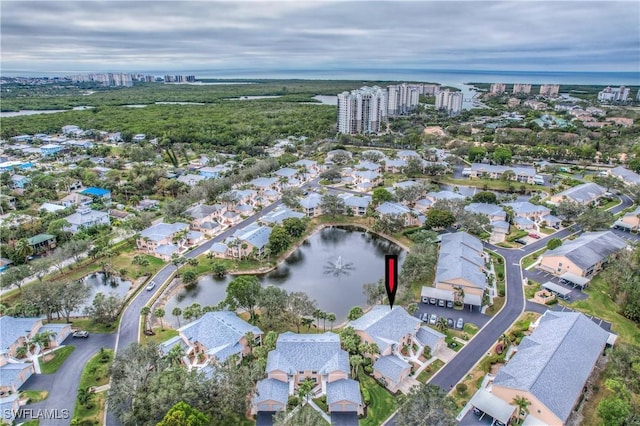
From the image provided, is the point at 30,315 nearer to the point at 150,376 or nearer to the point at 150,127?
the point at 150,376

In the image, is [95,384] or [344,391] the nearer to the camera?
[344,391]

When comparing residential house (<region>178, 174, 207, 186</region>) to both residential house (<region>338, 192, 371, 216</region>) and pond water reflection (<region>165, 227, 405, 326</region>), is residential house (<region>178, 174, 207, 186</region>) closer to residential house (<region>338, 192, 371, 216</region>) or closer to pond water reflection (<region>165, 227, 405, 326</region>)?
residential house (<region>338, 192, 371, 216</region>)

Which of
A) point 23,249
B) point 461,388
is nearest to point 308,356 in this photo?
point 461,388

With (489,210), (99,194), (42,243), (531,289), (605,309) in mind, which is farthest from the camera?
(99,194)

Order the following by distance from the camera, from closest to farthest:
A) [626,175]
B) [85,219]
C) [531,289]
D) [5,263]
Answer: [531,289] < [5,263] < [85,219] < [626,175]

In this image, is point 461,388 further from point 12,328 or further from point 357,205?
point 357,205

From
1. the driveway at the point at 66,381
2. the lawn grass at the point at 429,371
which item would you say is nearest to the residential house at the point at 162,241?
the driveway at the point at 66,381

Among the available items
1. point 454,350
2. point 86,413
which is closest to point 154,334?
point 86,413

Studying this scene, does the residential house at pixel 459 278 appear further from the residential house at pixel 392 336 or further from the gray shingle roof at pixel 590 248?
the gray shingle roof at pixel 590 248
